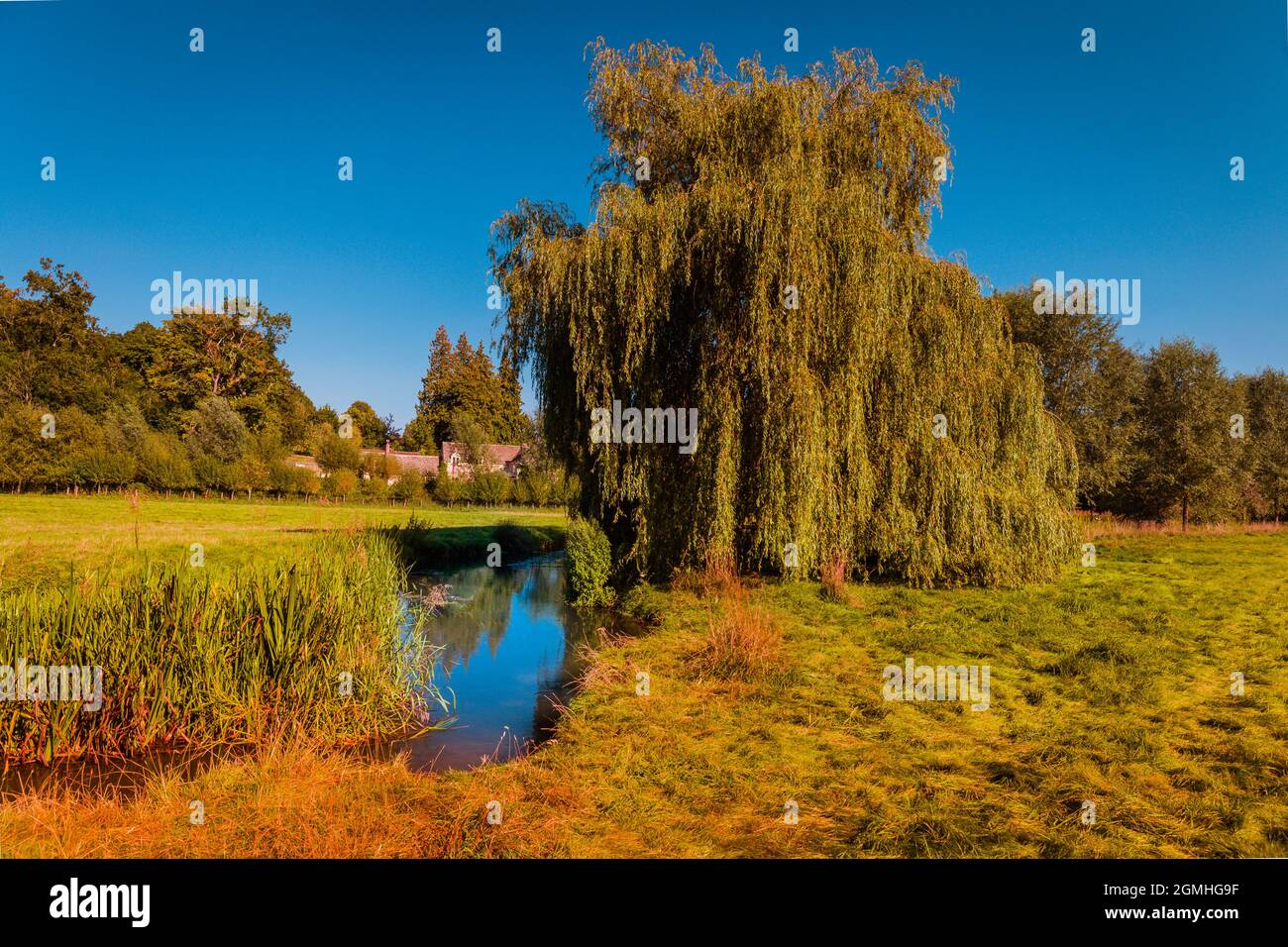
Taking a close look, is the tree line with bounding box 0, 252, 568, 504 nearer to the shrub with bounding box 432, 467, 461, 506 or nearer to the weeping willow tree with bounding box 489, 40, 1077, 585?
the shrub with bounding box 432, 467, 461, 506

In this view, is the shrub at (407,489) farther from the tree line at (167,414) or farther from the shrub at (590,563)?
the shrub at (590,563)

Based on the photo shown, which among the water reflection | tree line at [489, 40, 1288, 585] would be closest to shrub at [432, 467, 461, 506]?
the water reflection

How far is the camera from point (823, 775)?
5344 millimetres

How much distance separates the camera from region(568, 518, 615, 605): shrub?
47.0 ft

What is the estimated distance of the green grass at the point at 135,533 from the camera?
37.6 feet

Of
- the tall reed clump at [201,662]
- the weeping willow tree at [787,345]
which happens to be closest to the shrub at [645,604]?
the weeping willow tree at [787,345]

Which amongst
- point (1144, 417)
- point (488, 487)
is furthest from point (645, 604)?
point (488, 487)

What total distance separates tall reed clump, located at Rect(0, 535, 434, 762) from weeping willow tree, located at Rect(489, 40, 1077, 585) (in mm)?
→ 6144

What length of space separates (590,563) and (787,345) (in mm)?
6360

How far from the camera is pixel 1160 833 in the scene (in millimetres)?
4121

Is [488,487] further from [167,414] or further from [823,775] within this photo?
[823,775]
